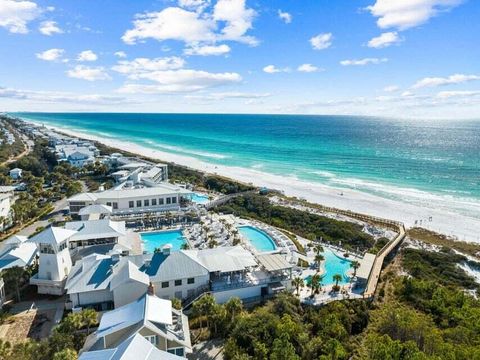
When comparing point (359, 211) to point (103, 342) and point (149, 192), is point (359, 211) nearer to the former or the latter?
point (149, 192)

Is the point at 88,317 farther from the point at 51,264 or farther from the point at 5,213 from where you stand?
the point at 5,213

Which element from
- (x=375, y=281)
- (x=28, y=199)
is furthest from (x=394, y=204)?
(x=28, y=199)

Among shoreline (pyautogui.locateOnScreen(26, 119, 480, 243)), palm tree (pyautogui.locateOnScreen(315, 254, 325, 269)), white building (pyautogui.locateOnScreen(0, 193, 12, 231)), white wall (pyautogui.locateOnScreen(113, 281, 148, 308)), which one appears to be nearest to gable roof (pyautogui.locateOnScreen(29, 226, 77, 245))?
white wall (pyautogui.locateOnScreen(113, 281, 148, 308))

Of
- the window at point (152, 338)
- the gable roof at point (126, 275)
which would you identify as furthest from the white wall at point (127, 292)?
the window at point (152, 338)

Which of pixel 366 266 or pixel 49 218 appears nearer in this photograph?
pixel 366 266

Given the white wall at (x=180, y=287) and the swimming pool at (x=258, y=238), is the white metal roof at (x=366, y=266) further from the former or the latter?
the white wall at (x=180, y=287)

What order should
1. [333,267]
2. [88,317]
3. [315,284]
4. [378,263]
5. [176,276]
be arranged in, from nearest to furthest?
[88,317] < [176,276] < [315,284] < [333,267] < [378,263]

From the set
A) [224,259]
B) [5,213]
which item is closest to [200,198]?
[5,213]
